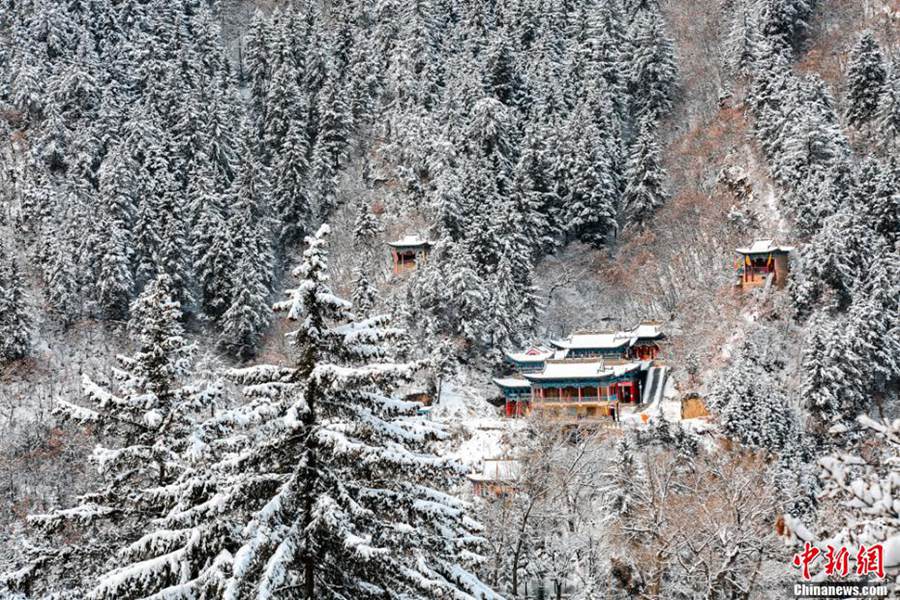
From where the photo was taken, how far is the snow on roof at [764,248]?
56.2 metres

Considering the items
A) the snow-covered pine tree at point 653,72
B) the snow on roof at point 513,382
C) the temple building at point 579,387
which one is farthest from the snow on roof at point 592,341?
the snow-covered pine tree at point 653,72

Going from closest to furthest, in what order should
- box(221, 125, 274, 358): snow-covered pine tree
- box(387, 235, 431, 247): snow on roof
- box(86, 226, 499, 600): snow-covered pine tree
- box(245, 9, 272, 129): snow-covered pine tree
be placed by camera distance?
box(86, 226, 499, 600): snow-covered pine tree < box(221, 125, 274, 358): snow-covered pine tree < box(387, 235, 431, 247): snow on roof < box(245, 9, 272, 129): snow-covered pine tree

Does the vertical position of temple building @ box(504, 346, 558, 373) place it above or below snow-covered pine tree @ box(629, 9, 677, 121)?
below

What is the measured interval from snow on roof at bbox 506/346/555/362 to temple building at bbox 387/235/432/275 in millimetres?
12323

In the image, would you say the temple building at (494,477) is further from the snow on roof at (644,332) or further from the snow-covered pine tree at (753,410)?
the snow on roof at (644,332)

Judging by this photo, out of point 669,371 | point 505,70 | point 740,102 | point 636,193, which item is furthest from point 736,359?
point 505,70

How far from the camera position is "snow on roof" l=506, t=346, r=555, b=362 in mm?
54781

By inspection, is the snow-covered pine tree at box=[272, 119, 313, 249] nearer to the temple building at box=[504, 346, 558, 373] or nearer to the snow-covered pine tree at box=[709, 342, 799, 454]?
the temple building at box=[504, 346, 558, 373]

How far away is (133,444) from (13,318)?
43.3 meters

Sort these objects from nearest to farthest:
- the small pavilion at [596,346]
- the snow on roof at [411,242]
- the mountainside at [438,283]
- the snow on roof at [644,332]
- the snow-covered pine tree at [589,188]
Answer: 1. the mountainside at [438,283]
2. the small pavilion at [596,346]
3. the snow on roof at [644,332]
4. the snow on roof at [411,242]
5. the snow-covered pine tree at [589,188]

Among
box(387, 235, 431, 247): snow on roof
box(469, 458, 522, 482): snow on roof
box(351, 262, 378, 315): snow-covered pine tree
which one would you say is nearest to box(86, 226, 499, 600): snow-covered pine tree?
box(469, 458, 522, 482): snow on roof

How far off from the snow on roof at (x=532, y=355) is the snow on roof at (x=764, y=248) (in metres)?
14.2

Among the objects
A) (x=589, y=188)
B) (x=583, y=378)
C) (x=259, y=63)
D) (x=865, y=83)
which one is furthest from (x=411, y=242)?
(x=865, y=83)

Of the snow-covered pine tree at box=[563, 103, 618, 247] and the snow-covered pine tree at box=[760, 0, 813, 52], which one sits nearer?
the snow-covered pine tree at box=[563, 103, 618, 247]
